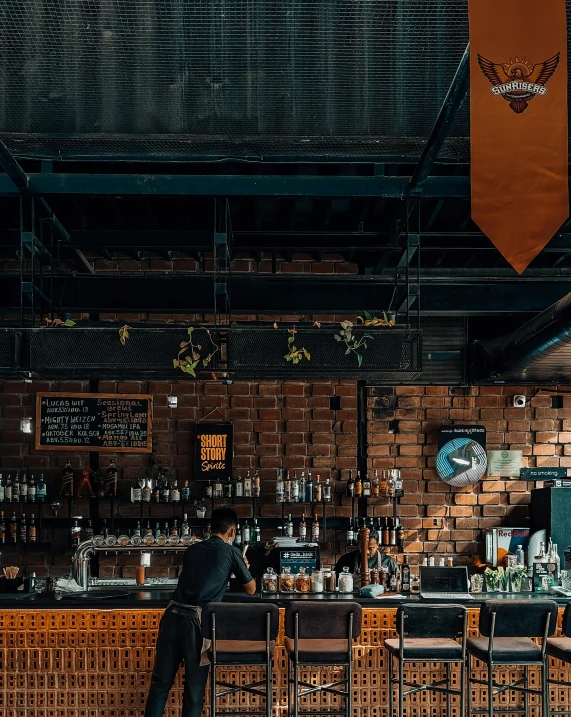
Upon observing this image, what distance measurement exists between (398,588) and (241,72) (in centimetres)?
402

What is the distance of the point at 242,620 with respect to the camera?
5.50 meters

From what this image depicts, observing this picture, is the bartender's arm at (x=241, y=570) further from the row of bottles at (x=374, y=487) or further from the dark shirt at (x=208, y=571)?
the row of bottles at (x=374, y=487)

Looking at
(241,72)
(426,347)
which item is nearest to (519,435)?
(426,347)

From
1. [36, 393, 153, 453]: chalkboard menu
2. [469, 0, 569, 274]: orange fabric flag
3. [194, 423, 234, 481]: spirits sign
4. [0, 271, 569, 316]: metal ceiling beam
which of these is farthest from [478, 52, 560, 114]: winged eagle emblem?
[36, 393, 153, 453]: chalkboard menu

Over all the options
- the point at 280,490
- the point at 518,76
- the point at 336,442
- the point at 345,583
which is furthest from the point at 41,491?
the point at 518,76

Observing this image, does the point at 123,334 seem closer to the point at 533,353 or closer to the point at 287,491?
the point at 533,353

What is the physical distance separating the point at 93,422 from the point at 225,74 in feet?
18.2

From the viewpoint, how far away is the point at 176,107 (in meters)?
4.84

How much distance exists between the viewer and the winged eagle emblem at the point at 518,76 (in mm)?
3164

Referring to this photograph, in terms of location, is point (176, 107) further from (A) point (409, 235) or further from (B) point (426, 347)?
(B) point (426, 347)

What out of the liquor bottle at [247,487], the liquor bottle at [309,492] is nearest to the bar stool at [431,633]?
the liquor bottle at [309,492]

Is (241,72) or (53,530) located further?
(53,530)

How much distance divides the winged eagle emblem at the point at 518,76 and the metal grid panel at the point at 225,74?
2.16 ft

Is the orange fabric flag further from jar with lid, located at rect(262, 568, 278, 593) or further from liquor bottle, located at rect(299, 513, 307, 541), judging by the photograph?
liquor bottle, located at rect(299, 513, 307, 541)
